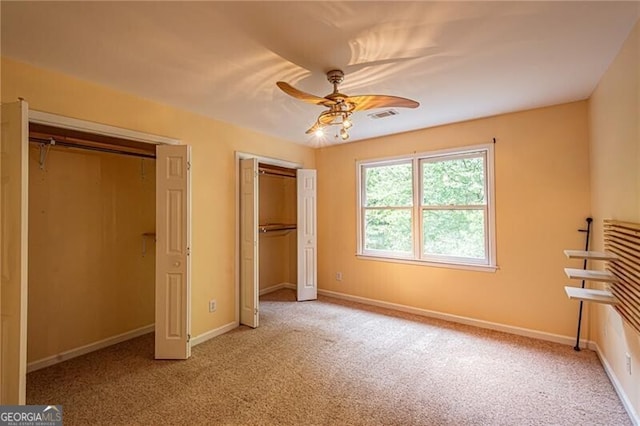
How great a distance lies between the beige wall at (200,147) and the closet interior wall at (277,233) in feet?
4.14

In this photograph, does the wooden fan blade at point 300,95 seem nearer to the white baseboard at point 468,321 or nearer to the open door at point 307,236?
the open door at point 307,236

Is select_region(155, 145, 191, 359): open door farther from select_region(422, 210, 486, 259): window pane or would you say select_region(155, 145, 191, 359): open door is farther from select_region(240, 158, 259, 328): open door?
select_region(422, 210, 486, 259): window pane

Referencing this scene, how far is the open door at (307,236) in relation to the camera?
480 centimetres

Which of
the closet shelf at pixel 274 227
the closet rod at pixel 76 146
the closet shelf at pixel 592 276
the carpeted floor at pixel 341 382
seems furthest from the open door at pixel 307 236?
the closet shelf at pixel 592 276

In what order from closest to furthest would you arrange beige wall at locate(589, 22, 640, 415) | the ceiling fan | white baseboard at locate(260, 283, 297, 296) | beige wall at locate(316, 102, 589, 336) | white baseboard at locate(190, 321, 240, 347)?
beige wall at locate(589, 22, 640, 415) → the ceiling fan → beige wall at locate(316, 102, 589, 336) → white baseboard at locate(190, 321, 240, 347) → white baseboard at locate(260, 283, 297, 296)

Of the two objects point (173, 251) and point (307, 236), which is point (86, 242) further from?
point (307, 236)

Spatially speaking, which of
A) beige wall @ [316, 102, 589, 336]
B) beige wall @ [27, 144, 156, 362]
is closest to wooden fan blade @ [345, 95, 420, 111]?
beige wall @ [316, 102, 589, 336]

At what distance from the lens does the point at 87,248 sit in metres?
3.18

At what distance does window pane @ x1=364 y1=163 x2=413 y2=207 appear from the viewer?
171 inches

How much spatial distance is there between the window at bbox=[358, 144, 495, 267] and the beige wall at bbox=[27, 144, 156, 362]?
123 inches

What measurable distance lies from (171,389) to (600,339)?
12.9 ft

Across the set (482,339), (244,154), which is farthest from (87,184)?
(482,339)

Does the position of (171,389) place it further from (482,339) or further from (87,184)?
(482,339)

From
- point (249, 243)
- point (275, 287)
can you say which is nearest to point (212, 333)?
point (249, 243)
